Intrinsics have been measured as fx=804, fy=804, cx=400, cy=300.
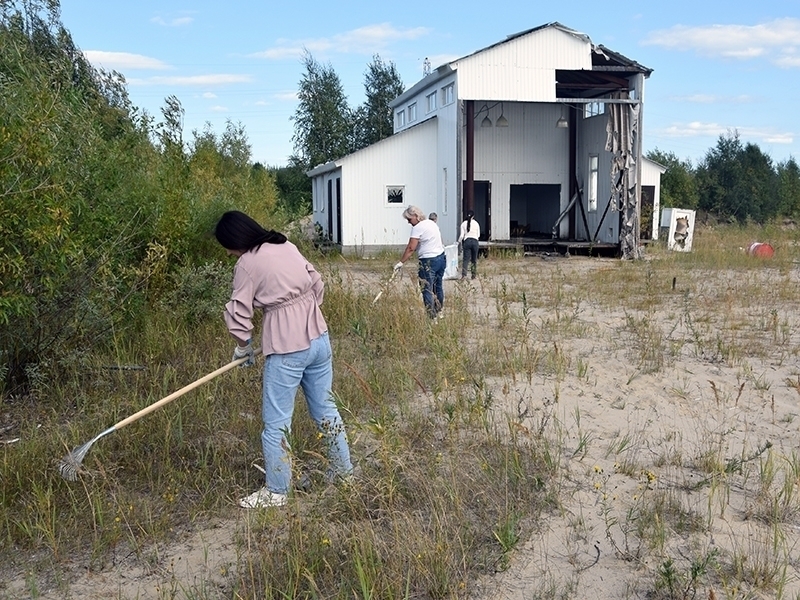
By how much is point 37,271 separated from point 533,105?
21.3m

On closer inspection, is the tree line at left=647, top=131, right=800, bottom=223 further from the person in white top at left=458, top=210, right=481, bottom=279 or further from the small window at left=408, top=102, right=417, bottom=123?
the person in white top at left=458, top=210, right=481, bottom=279

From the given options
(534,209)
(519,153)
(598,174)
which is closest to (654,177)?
(534,209)

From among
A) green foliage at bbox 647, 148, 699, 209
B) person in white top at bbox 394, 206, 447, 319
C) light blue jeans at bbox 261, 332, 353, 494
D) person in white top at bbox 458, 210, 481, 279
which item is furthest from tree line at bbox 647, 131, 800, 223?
light blue jeans at bbox 261, 332, 353, 494

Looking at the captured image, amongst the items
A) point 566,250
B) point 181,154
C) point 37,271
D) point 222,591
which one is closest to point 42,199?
point 37,271

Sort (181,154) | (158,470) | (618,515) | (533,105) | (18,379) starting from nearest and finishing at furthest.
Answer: (618,515)
(158,470)
(18,379)
(181,154)
(533,105)

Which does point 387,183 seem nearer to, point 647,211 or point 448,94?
point 448,94

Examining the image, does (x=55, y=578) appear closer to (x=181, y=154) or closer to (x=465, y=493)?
(x=465, y=493)

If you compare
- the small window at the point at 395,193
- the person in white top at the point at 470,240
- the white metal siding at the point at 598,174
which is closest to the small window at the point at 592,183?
the white metal siding at the point at 598,174

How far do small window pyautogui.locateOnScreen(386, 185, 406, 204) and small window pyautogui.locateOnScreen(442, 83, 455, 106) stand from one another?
279 cm

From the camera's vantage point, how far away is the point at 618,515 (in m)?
4.37

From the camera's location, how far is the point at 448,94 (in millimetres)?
22719

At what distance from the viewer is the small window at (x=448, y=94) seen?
2204 centimetres

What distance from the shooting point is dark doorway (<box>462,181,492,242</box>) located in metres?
25.6

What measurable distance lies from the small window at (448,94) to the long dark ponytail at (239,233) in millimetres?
18099
